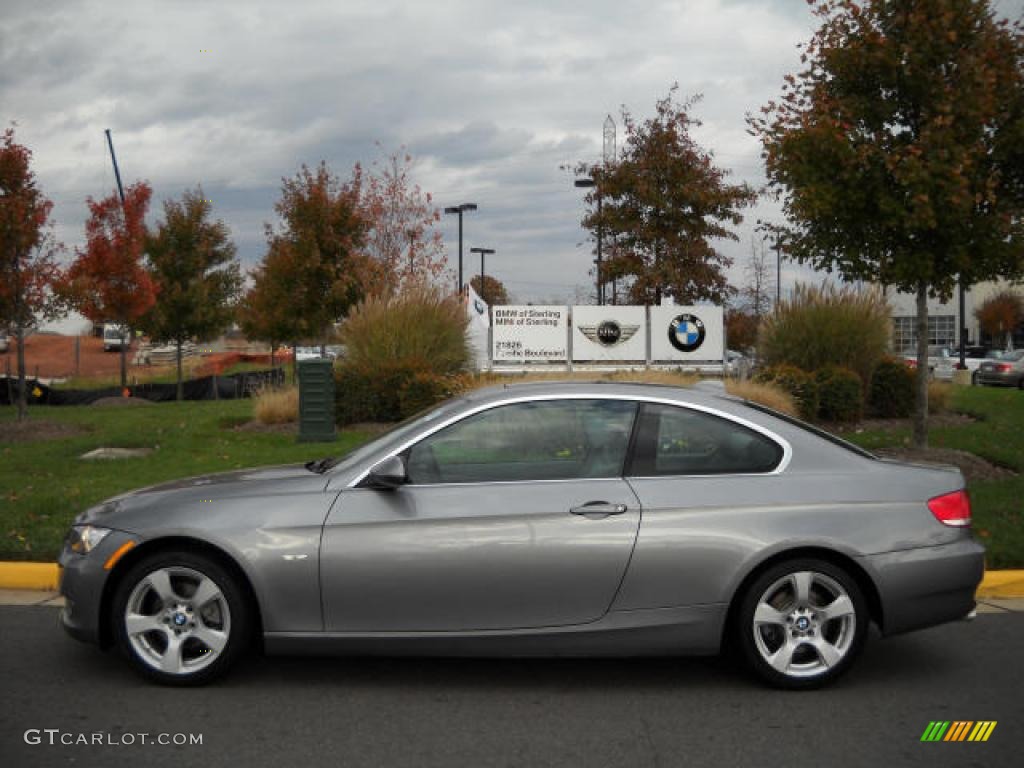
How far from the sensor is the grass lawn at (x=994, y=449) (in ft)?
25.0

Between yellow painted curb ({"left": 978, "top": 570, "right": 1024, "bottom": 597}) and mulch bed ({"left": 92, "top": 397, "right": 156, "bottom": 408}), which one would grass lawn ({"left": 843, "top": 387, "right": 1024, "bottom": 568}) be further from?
mulch bed ({"left": 92, "top": 397, "right": 156, "bottom": 408})

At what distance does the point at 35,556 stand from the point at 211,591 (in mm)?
3194

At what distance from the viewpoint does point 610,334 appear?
21.0 metres

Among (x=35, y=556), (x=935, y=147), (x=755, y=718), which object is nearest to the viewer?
(x=755, y=718)

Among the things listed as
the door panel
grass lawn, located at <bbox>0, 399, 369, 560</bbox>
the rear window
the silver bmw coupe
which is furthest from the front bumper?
the rear window

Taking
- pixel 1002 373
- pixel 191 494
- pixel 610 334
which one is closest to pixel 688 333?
pixel 610 334

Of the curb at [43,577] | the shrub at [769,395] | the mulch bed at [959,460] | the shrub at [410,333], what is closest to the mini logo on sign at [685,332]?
the shrub at [410,333]

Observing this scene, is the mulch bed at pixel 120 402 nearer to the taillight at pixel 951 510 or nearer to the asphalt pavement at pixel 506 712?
the asphalt pavement at pixel 506 712

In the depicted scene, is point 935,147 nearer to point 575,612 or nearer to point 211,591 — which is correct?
point 575,612

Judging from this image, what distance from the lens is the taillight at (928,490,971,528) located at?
198 inches

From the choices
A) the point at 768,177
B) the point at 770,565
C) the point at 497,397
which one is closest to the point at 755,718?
the point at 770,565

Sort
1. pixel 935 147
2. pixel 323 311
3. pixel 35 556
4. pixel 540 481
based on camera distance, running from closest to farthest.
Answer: pixel 540 481 < pixel 35 556 < pixel 935 147 < pixel 323 311

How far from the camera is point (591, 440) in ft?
17.0

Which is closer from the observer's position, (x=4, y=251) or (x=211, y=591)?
(x=211, y=591)
